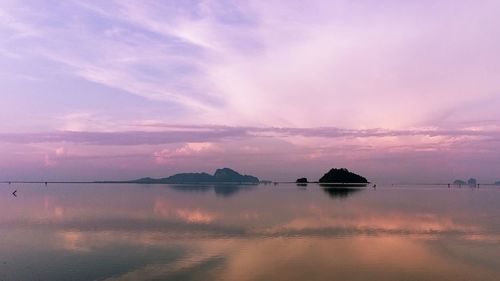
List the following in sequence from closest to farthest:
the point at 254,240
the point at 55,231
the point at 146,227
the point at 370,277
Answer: the point at 370,277 < the point at 254,240 < the point at 55,231 < the point at 146,227

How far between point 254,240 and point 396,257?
16189 mm

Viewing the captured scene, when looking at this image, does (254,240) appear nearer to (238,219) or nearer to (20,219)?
(238,219)

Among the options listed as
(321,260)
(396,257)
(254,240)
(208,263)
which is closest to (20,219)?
(254,240)

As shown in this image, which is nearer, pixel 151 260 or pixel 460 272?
pixel 460 272

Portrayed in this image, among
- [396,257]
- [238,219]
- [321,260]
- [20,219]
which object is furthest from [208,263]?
[20,219]

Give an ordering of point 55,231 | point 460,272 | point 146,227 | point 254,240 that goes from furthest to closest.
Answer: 1. point 146,227
2. point 55,231
3. point 254,240
4. point 460,272

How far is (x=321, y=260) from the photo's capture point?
37.5m

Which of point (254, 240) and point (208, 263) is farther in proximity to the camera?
point (254, 240)

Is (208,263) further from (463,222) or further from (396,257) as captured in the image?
(463,222)

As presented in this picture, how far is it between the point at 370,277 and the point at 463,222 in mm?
46763

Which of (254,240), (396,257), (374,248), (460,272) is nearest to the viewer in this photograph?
(460,272)

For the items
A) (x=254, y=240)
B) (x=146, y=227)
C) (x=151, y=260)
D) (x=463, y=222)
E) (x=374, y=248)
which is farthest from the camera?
(x=463, y=222)

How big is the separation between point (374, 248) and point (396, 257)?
4991 millimetres

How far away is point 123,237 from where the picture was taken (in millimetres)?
50438
